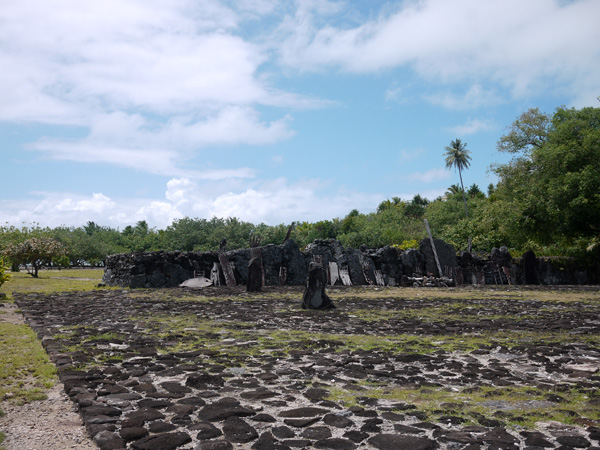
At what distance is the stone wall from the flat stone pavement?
11.0 meters

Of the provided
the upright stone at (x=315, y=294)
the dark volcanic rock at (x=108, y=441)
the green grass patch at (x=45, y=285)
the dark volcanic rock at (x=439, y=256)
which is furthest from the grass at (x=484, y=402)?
the dark volcanic rock at (x=439, y=256)

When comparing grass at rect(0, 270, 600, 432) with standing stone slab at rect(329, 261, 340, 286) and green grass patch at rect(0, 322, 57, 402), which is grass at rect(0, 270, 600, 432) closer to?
green grass patch at rect(0, 322, 57, 402)

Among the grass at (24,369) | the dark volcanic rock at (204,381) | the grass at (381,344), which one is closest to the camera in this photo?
the grass at (381,344)

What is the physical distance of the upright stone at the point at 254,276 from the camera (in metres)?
19.0

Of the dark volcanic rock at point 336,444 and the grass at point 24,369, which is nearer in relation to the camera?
the dark volcanic rock at point 336,444

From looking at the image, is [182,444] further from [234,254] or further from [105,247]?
[105,247]

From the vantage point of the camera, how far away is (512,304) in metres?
13.9

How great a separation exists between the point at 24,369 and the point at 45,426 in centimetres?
214

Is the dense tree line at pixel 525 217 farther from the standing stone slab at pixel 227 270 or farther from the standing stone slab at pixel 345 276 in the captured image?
the standing stone slab at pixel 227 270

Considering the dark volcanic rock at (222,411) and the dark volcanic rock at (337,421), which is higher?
the dark volcanic rock at (222,411)

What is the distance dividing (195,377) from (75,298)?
11478 mm

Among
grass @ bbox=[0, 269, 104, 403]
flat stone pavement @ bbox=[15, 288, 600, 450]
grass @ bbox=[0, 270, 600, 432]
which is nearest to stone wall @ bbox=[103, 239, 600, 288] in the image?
grass @ bbox=[0, 270, 600, 432]

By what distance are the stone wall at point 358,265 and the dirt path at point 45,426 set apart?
55.2 feet

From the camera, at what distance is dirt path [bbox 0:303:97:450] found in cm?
362
